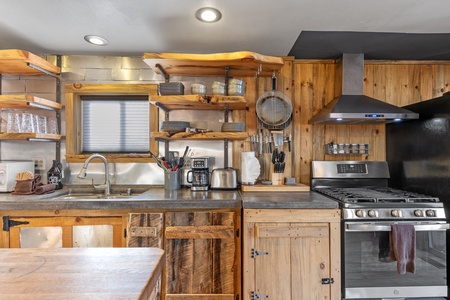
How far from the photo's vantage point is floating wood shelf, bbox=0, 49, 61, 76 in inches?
75.0

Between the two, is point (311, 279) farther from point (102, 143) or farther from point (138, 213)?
point (102, 143)

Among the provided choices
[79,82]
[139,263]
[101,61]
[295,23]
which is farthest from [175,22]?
[139,263]

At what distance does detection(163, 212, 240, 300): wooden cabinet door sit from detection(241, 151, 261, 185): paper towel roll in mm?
601

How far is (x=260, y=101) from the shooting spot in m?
2.38

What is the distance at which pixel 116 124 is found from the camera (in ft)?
7.89

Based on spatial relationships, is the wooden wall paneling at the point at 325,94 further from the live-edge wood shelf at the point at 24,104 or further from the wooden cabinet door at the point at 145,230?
the live-edge wood shelf at the point at 24,104

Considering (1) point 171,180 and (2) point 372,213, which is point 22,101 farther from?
(2) point 372,213

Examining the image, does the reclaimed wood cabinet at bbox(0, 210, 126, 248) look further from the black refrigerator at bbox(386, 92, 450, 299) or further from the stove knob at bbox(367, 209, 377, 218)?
the black refrigerator at bbox(386, 92, 450, 299)

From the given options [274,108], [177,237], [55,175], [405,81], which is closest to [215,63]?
[274,108]

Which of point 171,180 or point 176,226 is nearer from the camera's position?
point 176,226

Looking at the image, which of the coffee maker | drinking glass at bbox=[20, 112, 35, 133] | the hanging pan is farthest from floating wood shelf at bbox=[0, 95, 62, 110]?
the hanging pan

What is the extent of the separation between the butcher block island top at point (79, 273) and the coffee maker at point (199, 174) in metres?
1.16

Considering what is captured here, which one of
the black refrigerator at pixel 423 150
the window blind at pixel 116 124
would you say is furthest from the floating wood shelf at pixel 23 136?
the black refrigerator at pixel 423 150

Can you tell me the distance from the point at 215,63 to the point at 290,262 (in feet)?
5.23
